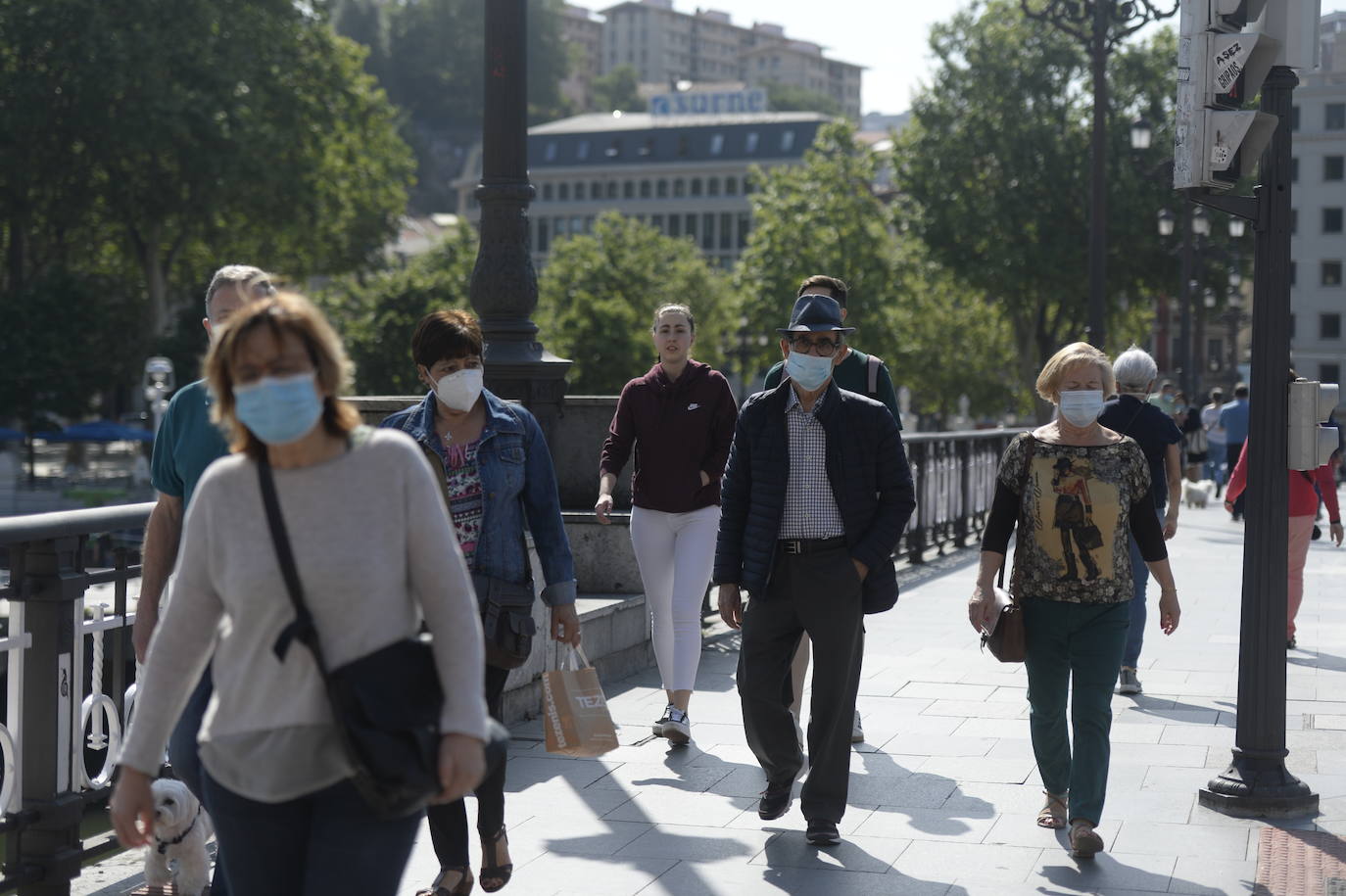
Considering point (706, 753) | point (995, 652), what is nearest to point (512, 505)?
point (995, 652)

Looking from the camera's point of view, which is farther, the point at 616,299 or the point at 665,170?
the point at 665,170

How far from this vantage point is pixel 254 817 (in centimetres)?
322

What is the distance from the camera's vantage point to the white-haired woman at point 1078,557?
19.4ft

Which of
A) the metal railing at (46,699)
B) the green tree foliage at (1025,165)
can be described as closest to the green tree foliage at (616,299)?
the green tree foliage at (1025,165)

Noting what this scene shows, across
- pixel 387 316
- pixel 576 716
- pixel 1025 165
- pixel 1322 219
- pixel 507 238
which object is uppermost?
pixel 1322 219

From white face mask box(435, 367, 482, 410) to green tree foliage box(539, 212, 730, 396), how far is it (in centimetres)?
5816

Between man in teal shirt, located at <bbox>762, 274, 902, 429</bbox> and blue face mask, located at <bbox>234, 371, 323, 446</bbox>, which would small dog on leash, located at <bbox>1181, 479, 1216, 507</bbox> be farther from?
blue face mask, located at <bbox>234, 371, 323, 446</bbox>

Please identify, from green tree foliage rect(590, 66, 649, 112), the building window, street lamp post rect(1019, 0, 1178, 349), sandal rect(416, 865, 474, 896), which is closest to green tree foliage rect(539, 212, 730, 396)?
the building window

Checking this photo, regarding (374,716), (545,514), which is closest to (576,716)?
(545,514)

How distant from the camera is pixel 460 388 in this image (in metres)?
5.18

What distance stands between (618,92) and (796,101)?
2062 cm

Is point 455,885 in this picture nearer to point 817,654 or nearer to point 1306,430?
point 817,654

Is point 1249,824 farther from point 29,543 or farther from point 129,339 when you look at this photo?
point 129,339

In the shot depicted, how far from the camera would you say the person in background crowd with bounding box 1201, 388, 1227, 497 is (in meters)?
29.8
